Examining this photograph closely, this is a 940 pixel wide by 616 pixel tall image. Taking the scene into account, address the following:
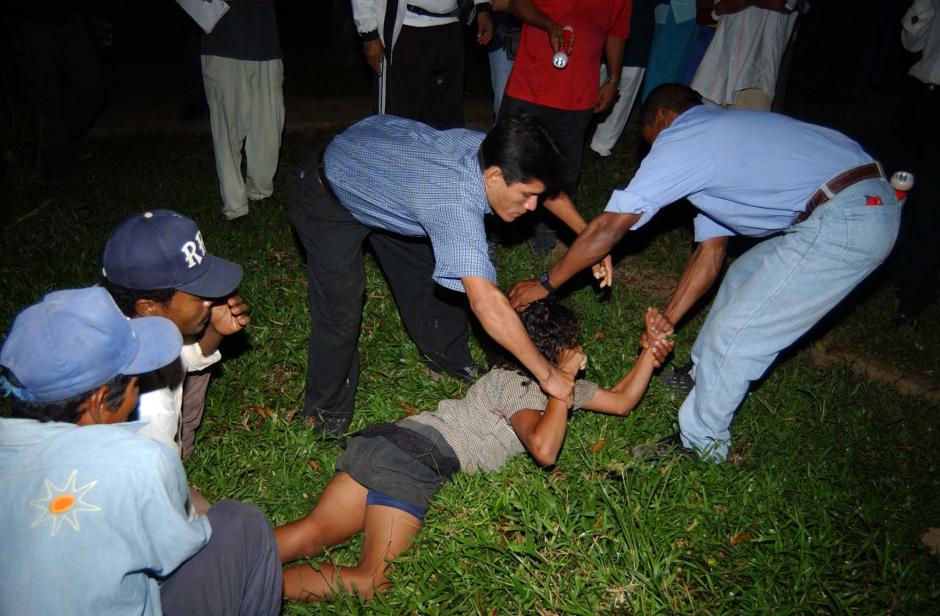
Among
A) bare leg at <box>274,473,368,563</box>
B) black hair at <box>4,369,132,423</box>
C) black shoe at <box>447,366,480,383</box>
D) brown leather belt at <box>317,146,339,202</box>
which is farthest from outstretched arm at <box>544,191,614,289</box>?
black hair at <box>4,369,132,423</box>

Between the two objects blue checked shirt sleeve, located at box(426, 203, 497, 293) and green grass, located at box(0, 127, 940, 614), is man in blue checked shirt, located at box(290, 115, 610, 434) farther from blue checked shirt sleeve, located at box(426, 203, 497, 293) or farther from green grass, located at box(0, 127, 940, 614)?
green grass, located at box(0, 127, 940, 614)

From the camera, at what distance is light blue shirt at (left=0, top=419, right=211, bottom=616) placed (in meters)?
1.56

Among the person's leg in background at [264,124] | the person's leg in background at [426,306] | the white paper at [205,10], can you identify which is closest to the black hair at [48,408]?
the person's leg in background at [426,306]

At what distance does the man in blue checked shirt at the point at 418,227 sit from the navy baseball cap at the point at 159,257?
0.66 m

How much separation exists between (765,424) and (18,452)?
3.38 m

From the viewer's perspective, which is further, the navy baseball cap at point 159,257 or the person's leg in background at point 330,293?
the person's leg in background at point 330,293

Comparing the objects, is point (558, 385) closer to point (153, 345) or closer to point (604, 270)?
point (604, 270)

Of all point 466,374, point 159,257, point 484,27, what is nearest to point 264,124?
point 484,27

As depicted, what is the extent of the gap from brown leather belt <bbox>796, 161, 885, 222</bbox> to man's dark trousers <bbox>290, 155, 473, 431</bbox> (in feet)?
6.08

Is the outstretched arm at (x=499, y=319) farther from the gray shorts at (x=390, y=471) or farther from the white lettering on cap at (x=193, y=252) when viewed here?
the white lettering on cap at (x=193, y=252)

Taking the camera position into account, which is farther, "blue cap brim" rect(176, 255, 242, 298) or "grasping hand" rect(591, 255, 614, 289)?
"grasping hand" rect(591, 255, 614, 289)

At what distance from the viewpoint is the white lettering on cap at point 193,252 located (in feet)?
8.33

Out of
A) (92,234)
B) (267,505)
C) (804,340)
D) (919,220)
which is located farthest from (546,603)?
(92,234)

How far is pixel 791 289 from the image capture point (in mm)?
2844
